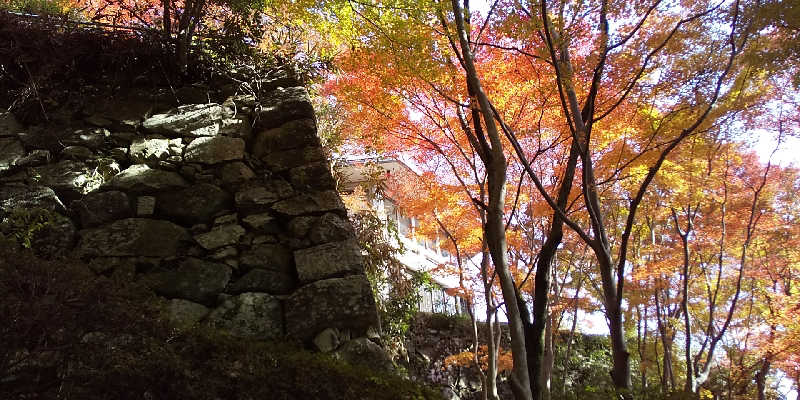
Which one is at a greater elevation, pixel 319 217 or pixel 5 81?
pixel 5 81

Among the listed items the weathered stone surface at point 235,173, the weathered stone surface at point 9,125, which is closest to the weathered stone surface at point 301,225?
the weathered stone surface at point 235,173

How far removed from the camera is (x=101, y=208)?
425cm

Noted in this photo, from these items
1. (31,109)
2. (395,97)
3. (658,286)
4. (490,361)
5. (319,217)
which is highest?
(395,97)

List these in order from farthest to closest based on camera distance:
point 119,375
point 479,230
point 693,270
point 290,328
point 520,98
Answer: point 693,270
point 479,230
point 520,98
point 290,328
point 119,375

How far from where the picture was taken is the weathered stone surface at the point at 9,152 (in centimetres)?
438

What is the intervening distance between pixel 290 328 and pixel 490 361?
596cm

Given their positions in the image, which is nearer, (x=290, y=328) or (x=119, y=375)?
(x=119, y=375)

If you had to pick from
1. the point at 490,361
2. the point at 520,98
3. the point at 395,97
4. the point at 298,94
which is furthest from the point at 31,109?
the point at 490,361

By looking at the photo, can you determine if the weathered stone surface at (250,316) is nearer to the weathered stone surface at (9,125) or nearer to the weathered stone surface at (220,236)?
the weathered stone surface at (220,236)

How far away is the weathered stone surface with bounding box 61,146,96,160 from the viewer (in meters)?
4.55

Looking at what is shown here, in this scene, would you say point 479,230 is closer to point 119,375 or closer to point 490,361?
point 490,361

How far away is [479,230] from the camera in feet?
35.7

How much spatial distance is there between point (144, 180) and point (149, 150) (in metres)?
0.43

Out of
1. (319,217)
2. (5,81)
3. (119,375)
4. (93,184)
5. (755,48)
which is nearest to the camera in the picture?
(119,375)
